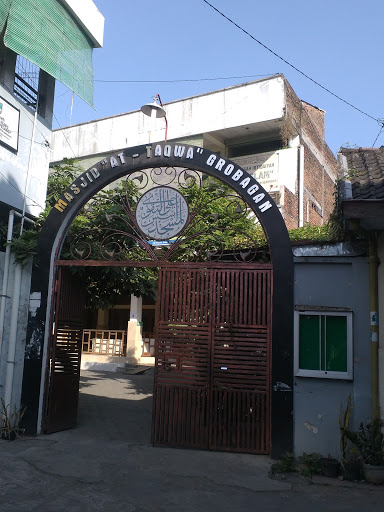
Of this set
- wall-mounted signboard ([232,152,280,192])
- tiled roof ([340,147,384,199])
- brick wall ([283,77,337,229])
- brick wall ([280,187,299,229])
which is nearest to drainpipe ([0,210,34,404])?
tiled roof ([340,147,384,199])

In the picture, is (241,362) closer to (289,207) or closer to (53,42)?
(53,42)

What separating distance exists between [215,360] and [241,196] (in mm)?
2503

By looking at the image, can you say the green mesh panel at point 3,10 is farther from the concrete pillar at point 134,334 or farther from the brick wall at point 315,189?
the brick wall at point 315,189

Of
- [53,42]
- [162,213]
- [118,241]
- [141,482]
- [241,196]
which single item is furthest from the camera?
[53,42]

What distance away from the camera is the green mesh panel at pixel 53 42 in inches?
385

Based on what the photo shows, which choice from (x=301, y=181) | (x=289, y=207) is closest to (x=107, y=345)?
(x=289, y=207)

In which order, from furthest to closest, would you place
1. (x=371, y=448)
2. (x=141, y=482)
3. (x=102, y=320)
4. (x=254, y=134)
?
(x=102, y=320) → (x=254, y=134) → (x=371, y=448) → (x=141, y=482)

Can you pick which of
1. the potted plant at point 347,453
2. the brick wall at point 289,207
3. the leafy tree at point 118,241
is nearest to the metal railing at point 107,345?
the brick wall at point 289,207

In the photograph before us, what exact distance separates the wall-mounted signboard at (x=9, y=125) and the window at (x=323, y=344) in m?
6.52

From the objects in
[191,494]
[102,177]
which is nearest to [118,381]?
[102,177]

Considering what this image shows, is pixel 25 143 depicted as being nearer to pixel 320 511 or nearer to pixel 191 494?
pixel 191 494

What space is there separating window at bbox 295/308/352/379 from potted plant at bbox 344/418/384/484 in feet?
2.45

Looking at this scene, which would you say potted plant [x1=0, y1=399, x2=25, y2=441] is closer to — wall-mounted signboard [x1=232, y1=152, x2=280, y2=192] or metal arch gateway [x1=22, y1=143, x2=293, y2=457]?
metal arch gateway [x1=22, y1=143, x2=293, y2=457]

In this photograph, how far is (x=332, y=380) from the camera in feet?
21.8
